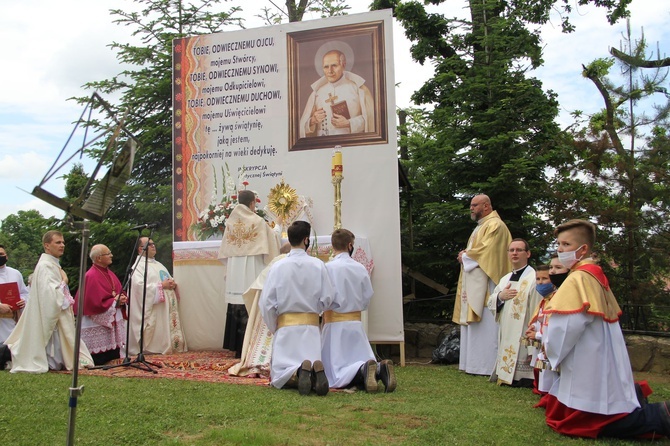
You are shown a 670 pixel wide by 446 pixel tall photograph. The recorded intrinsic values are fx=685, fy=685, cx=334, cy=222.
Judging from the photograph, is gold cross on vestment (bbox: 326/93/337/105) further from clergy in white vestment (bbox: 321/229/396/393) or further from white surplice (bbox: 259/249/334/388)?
white surplice (bbox: 259/249/334/388)

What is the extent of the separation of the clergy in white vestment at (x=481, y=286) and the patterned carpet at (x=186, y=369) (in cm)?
264

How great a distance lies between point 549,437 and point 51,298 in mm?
6068

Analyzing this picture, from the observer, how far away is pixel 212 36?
37.9 ft

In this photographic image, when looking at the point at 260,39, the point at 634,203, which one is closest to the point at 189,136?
the point at 260,39

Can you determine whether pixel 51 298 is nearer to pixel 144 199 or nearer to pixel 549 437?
pixel 549 437

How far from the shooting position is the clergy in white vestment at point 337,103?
1050 centimetres

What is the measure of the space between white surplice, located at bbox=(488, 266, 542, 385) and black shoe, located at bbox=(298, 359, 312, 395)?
2406 millimetres

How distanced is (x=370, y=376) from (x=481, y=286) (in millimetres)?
2639

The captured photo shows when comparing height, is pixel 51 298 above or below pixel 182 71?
below

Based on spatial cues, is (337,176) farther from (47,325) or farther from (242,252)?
(47,325)

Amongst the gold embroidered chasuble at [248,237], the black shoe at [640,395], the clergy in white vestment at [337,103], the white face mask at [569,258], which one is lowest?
the black shoe at [640,395]

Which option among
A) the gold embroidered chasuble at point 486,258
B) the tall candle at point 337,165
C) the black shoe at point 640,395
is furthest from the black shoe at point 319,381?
the tall candle at point 337,165

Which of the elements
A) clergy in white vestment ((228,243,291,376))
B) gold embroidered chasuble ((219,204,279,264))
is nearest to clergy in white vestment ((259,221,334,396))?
clergy in white vestment ((228,243,291,376))

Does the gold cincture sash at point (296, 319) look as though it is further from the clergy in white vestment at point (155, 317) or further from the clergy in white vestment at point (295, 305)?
the clergy in white vestment at point (155, 317)
